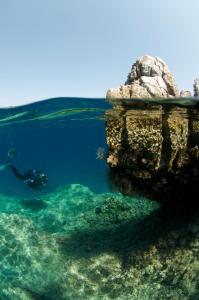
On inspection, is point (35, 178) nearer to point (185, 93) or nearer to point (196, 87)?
point (185, 93)

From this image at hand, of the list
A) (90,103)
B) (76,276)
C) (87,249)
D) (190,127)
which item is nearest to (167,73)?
(90,103)

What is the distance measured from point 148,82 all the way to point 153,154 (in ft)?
19.1

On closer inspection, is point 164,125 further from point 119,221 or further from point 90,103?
point 90,103

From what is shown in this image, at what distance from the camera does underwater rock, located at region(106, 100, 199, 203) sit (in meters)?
7.09

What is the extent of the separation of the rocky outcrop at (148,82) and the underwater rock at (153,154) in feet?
11.1

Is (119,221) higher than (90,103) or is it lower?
lower

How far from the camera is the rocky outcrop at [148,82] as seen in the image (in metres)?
11.1

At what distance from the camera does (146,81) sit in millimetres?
12234

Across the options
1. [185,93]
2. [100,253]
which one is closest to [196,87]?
[185,93]

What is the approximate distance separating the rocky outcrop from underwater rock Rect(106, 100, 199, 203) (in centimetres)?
339

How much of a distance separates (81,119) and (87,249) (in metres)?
13.3

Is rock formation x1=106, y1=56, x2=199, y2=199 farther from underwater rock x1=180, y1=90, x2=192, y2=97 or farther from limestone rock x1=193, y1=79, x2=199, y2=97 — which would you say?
limestone rock x1=193, y1=79, x2=199, y2=97

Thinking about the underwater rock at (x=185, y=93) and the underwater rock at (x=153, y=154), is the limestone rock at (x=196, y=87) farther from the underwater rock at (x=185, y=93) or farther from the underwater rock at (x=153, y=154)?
the underwater rock at (x=153, y=154)

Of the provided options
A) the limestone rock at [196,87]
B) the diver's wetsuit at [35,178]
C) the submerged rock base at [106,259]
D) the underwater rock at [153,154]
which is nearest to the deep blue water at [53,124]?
the underwater rock at [153,154]
